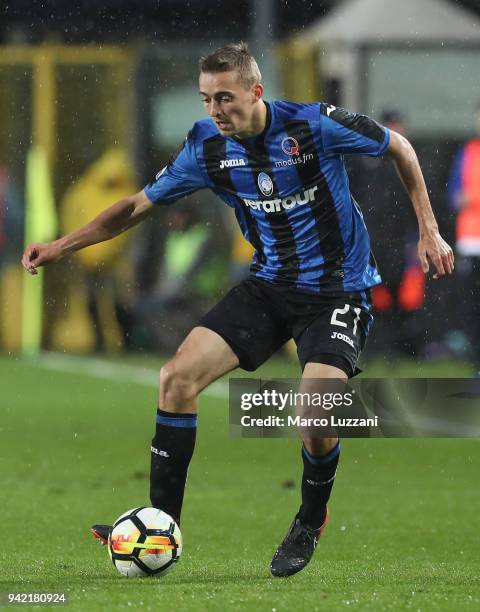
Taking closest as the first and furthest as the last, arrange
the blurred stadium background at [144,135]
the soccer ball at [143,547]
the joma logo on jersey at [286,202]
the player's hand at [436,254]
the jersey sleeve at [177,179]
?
1. the soccer ball at [143,547]
2. the player's hand at [436,254]
3. the joma logo on jersey at [286,202]
4. the jersey sleeve at [177,179]
5. the blurred stadium background at [144,135]

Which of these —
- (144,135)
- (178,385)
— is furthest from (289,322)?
(144,135)

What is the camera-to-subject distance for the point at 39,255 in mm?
6590

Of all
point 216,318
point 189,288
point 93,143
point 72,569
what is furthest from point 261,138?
point 93,143

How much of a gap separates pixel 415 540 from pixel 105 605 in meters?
2.25

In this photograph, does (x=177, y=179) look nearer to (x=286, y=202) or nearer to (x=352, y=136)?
(x=286, y=202)

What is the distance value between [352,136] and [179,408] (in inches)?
49.6

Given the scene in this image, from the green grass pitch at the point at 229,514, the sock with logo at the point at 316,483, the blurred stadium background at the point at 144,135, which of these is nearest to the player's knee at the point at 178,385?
the sock with logo at the point at 316,483

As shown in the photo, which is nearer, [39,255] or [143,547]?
[143,547]

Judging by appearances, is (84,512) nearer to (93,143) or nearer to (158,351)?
(158,351)

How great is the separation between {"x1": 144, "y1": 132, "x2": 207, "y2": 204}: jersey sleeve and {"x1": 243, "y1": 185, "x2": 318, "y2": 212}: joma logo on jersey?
28 cm

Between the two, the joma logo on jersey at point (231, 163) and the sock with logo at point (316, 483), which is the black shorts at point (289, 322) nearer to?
the sock with logo at point (316, 483)

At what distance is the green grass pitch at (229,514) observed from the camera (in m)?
5.79

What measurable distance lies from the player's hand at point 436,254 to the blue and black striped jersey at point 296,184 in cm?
47

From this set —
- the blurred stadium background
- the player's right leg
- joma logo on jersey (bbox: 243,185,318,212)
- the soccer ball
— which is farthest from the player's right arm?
the blurred stadium background
